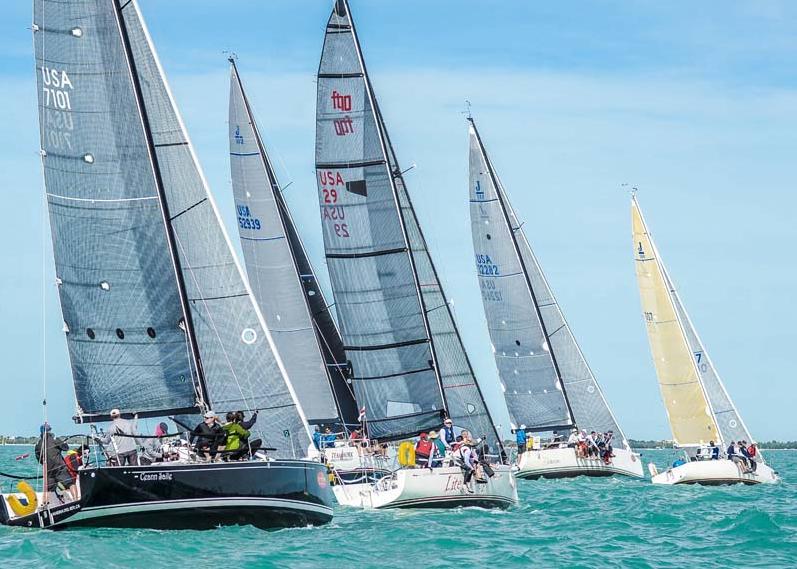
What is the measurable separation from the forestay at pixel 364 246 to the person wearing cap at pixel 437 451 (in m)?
3.90

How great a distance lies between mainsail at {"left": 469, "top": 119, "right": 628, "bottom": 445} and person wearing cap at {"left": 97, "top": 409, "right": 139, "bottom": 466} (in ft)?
79.8

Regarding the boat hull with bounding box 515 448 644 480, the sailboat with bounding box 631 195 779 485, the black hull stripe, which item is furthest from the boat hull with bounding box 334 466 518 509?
the boat hull with bounding box 515 448 644 480

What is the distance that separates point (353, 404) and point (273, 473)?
1819 cm

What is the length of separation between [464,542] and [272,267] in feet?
57.7

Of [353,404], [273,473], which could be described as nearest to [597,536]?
[273,473]

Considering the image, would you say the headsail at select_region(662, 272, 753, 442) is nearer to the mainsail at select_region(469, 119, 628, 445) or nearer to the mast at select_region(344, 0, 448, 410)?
the mainsail at select_region(469, 119, 628, 445)

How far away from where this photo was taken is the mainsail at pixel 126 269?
71.6ft

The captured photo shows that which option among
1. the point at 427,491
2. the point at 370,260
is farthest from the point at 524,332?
the point at 427,491

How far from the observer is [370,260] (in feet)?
99.9

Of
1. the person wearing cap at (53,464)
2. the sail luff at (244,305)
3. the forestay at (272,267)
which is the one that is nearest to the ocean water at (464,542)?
the person wearing cap at (53,464)

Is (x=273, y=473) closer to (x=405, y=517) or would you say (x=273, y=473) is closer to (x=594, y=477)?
(x=405, y=517)

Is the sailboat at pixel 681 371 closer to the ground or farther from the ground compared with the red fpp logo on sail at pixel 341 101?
closer to the ground

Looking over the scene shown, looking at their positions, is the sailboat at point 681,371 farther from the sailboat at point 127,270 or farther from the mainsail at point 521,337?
the sailboat at point 127,270

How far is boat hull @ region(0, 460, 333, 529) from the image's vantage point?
61.3ft
